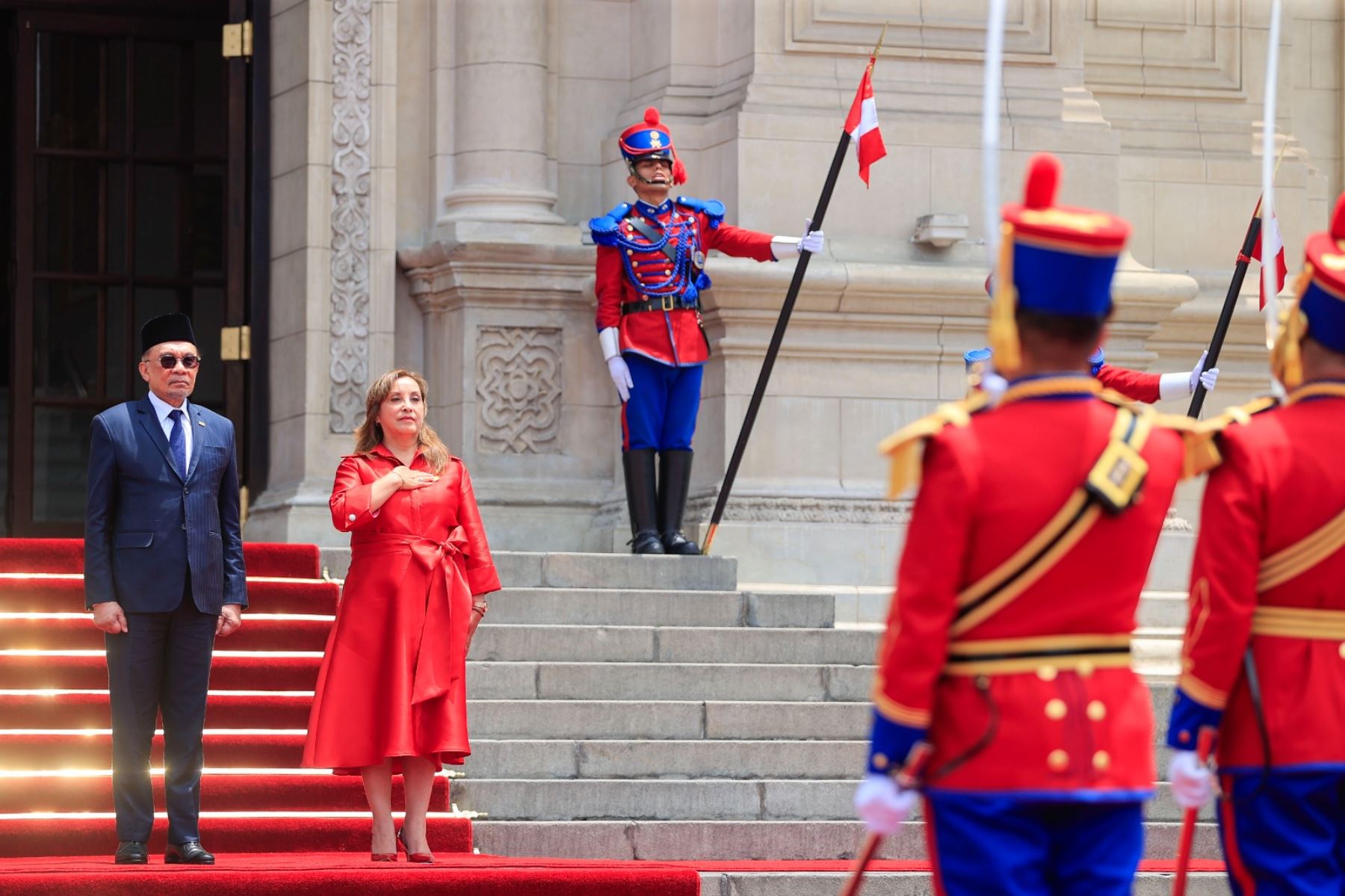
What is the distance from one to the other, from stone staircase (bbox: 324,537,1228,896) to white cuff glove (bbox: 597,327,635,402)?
30.4 inches

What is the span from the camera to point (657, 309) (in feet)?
34.6

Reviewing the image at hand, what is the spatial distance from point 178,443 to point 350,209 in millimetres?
4332

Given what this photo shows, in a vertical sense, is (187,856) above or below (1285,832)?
below

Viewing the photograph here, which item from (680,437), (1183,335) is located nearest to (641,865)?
(680,437)

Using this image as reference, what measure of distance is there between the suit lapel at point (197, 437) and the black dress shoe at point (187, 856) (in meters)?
1.25

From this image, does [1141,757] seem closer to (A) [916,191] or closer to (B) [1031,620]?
(B) [1031,620]

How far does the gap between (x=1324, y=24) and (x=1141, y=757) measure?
10.6 meters

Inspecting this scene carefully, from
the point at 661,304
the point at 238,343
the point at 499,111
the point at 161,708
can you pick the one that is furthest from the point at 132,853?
the point at 499,111

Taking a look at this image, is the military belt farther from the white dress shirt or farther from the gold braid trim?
the gold braid trim

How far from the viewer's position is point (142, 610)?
7.86 meters

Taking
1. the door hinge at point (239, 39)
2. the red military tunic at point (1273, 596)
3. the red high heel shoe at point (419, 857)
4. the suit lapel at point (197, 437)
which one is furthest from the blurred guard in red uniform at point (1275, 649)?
the door hinge at point (239, 39)

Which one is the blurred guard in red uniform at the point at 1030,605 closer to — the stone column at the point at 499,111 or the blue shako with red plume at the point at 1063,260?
the blue shako with red plume at the point at 1063,260

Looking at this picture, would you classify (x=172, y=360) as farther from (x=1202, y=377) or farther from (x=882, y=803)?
(x=882, y=803)

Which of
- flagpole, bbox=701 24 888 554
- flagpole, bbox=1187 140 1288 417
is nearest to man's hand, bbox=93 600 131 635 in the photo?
flagpole, bbox=701 24 888 554
